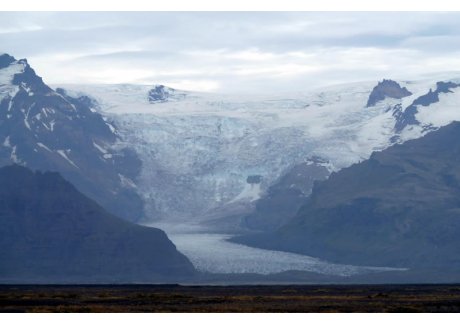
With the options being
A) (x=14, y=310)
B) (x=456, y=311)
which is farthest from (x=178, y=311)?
(x=456, y=311)

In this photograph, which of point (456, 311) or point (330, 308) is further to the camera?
point (330, 308)

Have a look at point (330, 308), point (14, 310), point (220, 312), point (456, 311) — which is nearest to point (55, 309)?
point (14, 310)
